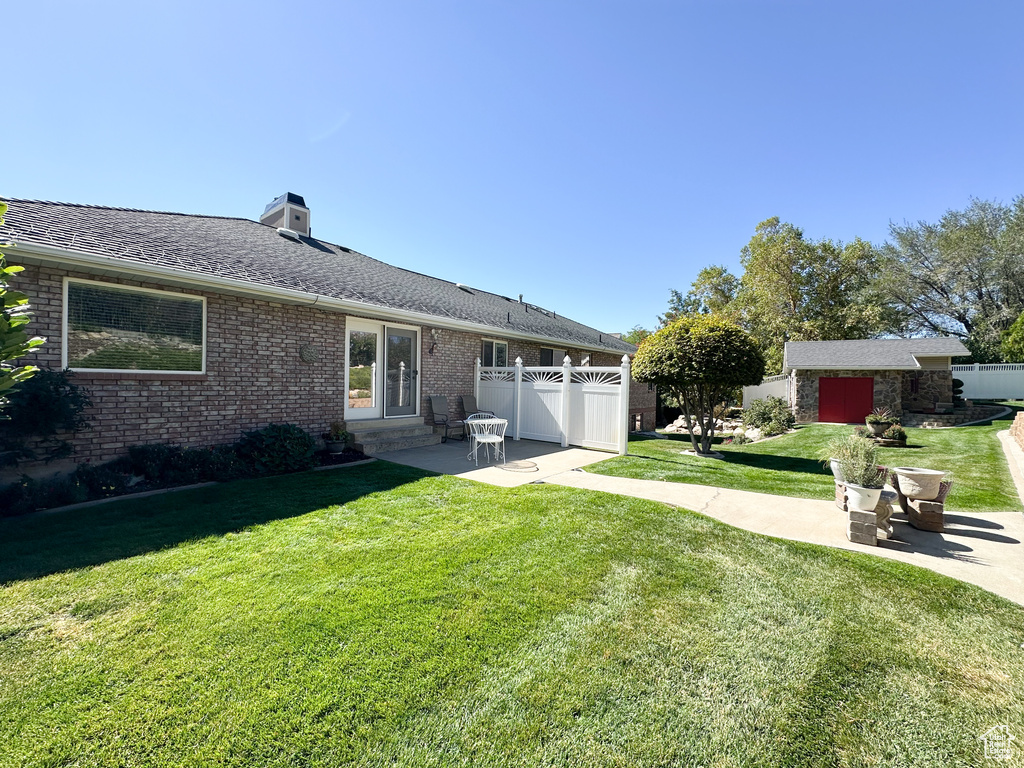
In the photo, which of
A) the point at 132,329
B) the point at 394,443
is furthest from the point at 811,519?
the point at 132,329

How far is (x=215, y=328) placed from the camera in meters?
6.54

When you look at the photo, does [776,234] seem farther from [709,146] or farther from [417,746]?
[417,746]

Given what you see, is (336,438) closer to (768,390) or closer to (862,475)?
(862,475)

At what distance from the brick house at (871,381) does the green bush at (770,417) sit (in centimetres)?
241

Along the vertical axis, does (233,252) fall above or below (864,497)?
above

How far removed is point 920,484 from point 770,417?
44.1 ft

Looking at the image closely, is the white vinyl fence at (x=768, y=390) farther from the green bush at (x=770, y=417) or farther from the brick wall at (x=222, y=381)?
the brick wall at (x=222, y=381)

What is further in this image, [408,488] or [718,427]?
[718,427]

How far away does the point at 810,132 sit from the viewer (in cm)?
1247

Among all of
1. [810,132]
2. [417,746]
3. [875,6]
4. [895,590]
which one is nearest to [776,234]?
[810,132]

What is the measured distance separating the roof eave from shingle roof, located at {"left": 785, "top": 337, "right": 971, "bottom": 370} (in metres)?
16.0

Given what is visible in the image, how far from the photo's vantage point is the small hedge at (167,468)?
4727mm

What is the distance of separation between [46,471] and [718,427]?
20.2 metres

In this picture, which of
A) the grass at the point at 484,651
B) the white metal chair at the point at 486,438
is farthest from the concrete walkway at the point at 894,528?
the white metal chair at the point at 486,438
